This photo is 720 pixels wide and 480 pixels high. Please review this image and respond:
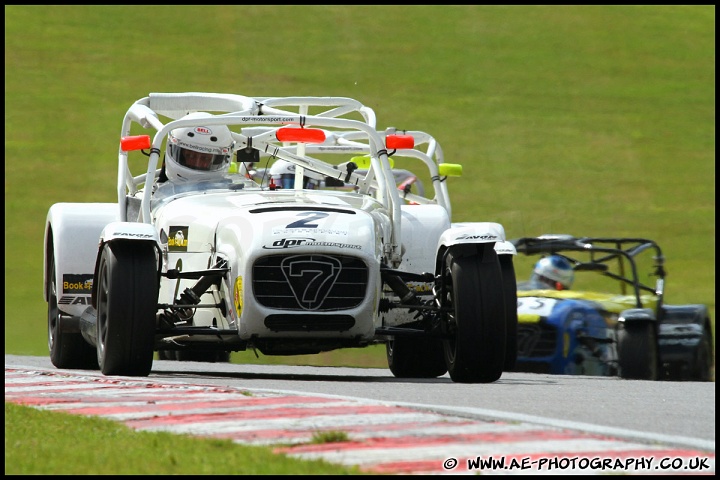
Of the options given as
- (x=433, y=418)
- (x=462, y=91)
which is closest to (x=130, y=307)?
(x=433, y=418)

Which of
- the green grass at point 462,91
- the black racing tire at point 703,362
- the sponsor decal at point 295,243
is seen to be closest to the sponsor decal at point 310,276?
the sponsor decal at point 295,243

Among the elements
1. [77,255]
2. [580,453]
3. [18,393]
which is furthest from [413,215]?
[580,453]

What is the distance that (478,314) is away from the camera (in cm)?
1012

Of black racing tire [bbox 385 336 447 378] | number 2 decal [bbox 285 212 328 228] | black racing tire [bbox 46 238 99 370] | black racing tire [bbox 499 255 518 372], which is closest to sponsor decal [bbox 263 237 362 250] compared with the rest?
number 2 decal [bbox 285 212 328 228]

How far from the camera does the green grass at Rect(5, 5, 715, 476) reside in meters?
34.7

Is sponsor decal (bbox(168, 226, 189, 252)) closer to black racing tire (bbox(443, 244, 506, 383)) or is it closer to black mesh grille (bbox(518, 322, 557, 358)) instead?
black racing tire (bbox(443, 244, 506, 383))

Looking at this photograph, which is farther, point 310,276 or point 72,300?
point 72,300

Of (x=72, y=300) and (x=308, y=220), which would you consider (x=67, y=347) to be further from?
(x=308, y=220)

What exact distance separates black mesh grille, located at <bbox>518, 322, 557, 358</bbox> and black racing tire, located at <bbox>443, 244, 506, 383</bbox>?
14.5 feet

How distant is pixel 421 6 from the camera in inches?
2119

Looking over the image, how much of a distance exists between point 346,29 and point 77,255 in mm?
38816

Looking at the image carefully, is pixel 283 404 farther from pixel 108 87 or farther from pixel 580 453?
pixel 108 87

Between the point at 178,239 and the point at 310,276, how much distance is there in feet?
4.92

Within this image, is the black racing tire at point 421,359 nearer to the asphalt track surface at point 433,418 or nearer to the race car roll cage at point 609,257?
the asphalt track surface at point 433,418
